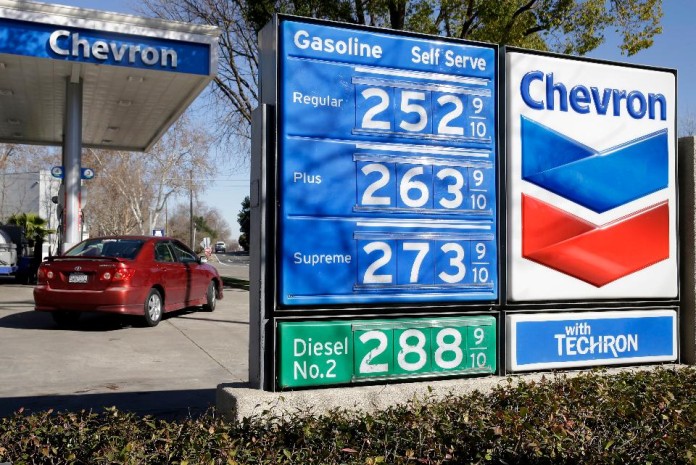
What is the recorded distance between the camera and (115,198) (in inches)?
2323

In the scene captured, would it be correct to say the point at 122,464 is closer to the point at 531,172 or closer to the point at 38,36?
the point at 531,172

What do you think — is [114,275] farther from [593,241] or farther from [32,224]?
[32,224]

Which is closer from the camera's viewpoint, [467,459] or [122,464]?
[122,464]

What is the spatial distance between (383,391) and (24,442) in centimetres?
225

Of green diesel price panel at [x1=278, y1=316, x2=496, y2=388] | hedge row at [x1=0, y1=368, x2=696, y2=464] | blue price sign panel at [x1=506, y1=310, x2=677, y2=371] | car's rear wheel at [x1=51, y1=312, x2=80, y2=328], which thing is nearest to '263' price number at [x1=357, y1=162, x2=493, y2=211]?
green diesel price panel at [x1=278, y1=316, x2=496, y2=388]

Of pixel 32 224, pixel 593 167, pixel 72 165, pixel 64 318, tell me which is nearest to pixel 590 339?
pixel 593 167

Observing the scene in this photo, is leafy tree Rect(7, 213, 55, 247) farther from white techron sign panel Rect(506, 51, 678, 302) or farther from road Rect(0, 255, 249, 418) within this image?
white techron sign panel Rect(506, 51, 678, 302)

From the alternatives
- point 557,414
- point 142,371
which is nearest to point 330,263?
point 557,414

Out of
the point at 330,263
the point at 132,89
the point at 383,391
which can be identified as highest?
the point at 132,89

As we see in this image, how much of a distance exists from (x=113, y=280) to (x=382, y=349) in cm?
839

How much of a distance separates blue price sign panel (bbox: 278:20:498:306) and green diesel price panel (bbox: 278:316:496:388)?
0.19 m

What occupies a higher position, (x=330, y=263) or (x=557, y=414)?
(x=330, y=263)

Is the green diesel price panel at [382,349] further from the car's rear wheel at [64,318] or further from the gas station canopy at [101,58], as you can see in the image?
the gas station canopy at [101,58]

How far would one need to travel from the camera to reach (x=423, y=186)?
5148mm
